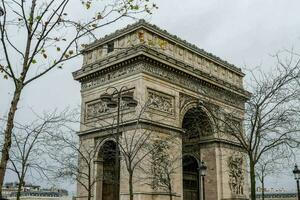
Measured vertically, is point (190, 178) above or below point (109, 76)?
below

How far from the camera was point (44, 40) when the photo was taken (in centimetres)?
982

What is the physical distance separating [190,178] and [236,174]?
11.2 feet

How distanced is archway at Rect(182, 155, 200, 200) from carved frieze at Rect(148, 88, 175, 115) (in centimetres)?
625

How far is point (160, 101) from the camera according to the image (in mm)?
27141

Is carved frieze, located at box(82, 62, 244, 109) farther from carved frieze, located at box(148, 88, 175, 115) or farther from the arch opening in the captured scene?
the arch opening

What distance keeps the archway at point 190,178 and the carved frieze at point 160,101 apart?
6.25 meters

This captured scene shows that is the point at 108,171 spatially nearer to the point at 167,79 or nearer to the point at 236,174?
the point at 167,79

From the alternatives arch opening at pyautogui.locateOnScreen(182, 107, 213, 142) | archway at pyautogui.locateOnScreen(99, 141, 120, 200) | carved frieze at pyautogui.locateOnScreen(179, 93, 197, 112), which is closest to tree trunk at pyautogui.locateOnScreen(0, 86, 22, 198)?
archway at pyautogui.locateOnScreen(99, 141, 120, 200)

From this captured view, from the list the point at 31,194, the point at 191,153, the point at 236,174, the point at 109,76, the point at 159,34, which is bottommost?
the point at 31,194

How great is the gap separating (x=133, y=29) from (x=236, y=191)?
13855 millimetres

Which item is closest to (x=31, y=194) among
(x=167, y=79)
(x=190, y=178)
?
(x=190, y=178)

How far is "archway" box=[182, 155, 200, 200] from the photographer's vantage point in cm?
3198

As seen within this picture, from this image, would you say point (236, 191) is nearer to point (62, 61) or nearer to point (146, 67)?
point (146, 67)

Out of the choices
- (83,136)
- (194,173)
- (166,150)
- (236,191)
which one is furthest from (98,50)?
(236,191)
